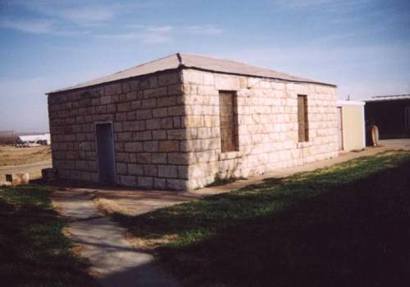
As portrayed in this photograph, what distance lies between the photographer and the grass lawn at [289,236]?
13.7 ft

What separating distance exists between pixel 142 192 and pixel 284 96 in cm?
701

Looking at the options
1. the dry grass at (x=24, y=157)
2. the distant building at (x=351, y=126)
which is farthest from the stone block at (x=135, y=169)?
the dry grass at (x=24, y=157)

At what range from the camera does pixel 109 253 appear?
18.0 ft

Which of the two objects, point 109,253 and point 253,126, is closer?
point 109,253

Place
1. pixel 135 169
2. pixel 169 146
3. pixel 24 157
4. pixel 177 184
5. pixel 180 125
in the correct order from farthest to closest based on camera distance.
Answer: pixel 24 157 → pixel 135 169 → pixel 169 146 → pixel 177 184 → pixel 180 125

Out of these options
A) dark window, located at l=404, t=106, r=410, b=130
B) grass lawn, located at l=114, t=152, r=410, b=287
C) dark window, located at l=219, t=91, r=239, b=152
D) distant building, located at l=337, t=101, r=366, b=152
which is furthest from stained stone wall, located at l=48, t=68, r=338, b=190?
dark window, located at l=404, t=106, r=410, b=130

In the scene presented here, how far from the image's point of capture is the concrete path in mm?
4480

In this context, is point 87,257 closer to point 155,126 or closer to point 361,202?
point 361,202

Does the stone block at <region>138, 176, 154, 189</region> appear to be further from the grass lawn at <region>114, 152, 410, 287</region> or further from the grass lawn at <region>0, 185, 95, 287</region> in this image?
the grass lawn at <region>0, 185, 95, 287</region>

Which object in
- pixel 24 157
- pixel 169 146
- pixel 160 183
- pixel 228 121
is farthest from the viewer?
pixel 24 157

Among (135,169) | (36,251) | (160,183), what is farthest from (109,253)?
(135,169)

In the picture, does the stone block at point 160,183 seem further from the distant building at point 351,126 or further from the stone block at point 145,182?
the distant building at point 351,126

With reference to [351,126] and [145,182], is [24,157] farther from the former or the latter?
[351,126]

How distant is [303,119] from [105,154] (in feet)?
27.1
